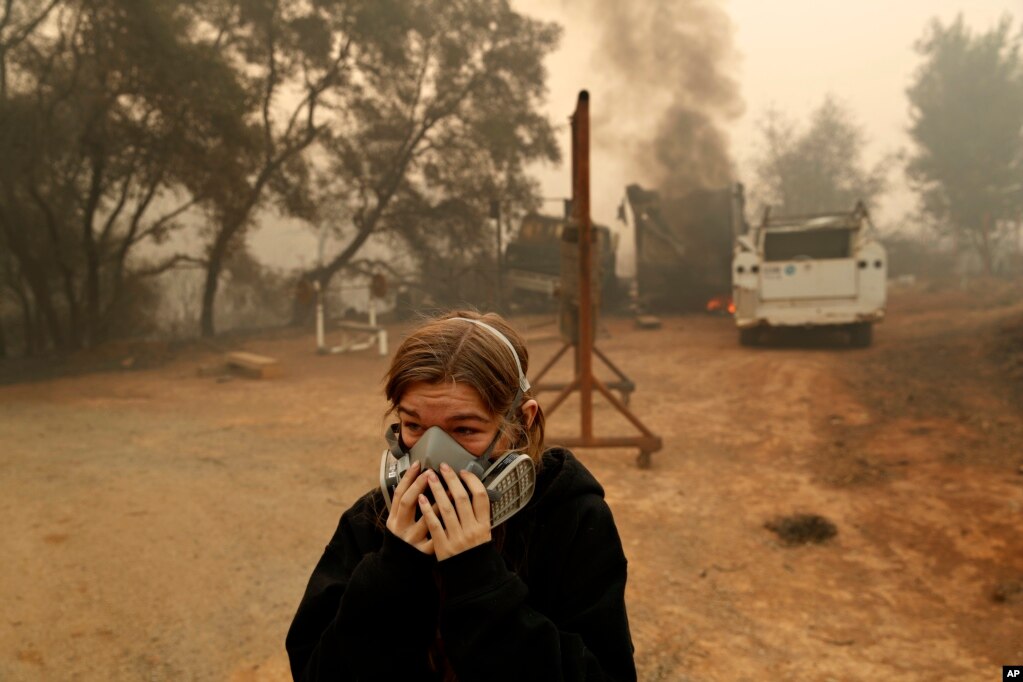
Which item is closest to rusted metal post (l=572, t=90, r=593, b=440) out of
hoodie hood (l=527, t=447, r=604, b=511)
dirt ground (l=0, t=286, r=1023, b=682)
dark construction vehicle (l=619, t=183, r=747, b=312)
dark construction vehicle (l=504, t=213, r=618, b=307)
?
dirt ground (l=0, t=286, r=1023, b=682)

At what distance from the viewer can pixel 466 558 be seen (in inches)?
54.9

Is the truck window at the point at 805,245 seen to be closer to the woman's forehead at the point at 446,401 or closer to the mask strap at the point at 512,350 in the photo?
the mask strap at the point at 512,350

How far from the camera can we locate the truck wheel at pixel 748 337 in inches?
539

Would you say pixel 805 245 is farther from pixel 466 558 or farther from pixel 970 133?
pixel 970 133

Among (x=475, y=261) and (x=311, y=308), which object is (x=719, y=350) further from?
(x=311, y=308)

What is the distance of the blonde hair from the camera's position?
160 centimetres

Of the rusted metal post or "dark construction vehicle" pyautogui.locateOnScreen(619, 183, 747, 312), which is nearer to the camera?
the rusted metal post

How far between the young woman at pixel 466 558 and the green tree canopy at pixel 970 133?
31586 millimetres

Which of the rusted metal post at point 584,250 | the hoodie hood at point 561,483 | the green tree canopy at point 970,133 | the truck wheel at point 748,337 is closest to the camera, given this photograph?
the hoodie hood at point 561,483

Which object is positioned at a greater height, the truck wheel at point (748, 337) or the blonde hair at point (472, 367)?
the blonde hair at point (472, 367)

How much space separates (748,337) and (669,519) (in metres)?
8.97

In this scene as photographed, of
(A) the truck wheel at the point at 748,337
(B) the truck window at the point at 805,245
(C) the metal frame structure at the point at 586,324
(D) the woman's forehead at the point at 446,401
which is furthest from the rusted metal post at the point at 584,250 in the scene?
(B) the truck window at the point at 805,245

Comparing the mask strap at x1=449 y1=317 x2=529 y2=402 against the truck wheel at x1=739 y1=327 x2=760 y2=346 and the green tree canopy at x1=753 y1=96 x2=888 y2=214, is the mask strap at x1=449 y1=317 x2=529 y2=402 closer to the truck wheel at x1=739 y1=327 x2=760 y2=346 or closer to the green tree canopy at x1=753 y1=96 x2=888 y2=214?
the truck wheel at x1=739 y1=327 x2=760 y2=346

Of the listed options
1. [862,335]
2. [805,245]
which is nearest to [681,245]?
[805,245]
